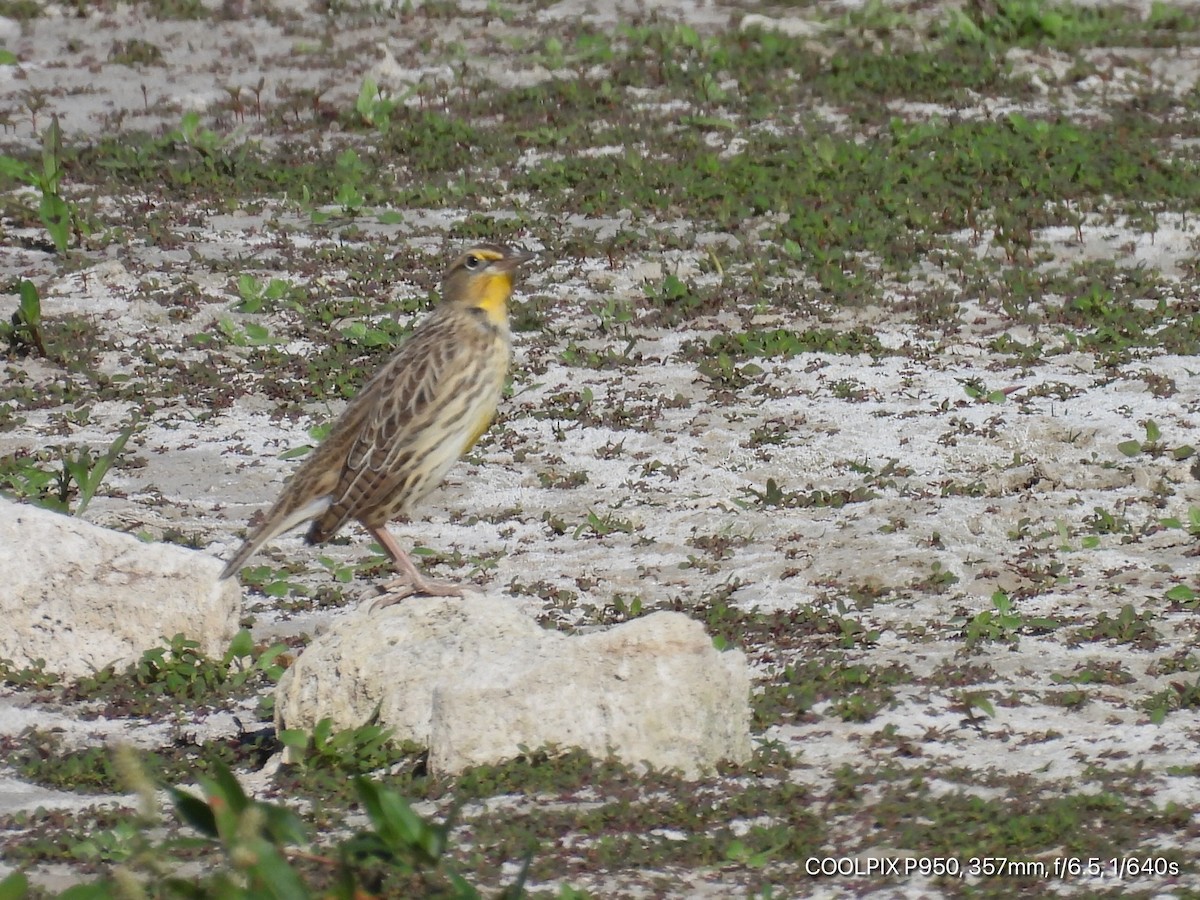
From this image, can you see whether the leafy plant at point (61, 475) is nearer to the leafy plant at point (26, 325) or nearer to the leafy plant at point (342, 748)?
the leafy plant at point (26, 325)

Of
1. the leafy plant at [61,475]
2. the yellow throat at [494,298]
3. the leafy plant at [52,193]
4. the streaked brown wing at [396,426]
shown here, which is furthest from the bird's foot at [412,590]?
the leafy plant at [52,193]

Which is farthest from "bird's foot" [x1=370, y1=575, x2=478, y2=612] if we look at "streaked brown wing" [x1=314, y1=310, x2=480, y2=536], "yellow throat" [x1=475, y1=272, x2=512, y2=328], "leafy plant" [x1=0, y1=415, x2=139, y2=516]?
"leafy plant" [x1=0, y1=415, x2=139, y2=516]

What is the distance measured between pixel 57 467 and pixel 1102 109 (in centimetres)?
950

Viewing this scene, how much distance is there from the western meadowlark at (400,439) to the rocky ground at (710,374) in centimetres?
72

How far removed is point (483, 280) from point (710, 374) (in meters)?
3.07

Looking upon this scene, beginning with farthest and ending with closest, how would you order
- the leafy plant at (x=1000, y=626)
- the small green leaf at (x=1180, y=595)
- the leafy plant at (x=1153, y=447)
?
the leafy plant at (x=1153, y=447) → the small green leaf at (x=1180, y=595) → the leafy plant at (x=1000, y=626)

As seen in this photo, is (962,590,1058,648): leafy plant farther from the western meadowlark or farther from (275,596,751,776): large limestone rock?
the western meadowlark

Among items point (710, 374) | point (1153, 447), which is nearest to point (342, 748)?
point (710, 374)

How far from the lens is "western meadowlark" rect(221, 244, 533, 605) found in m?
7.96

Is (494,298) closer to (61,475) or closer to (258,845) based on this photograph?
(61,475)

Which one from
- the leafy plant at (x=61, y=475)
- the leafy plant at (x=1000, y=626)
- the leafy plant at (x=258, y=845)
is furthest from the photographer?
the leafy plant at (x=61, y=475)

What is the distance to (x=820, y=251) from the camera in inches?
504

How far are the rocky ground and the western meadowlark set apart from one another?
2.36ft

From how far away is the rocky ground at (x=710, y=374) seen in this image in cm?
643
